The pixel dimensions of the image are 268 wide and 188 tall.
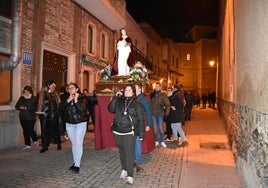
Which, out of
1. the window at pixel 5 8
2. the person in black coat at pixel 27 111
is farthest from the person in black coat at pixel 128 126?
the window at pixel 5 8

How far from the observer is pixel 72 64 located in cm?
1457

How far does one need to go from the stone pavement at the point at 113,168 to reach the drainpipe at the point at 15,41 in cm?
242

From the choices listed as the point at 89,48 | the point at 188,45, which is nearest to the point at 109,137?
the point at 89,48

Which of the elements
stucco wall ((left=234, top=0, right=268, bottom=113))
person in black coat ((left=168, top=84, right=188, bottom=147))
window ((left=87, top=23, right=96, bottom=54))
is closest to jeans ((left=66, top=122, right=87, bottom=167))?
stucco wall ((left=234, top=0, right=268, bottom=113))

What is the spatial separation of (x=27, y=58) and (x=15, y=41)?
3.25 feet

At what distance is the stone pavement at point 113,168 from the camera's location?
6340 mm

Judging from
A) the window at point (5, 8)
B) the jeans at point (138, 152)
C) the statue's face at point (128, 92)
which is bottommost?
the jeans at point (138, 152)

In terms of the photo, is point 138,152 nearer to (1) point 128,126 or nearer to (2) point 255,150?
(1) point 128,126

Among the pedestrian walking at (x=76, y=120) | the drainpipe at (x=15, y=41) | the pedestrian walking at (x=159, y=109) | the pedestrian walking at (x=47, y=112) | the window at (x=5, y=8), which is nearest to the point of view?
the pedestrian walking at (x=76, y=120)

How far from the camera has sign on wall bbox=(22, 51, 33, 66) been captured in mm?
10555

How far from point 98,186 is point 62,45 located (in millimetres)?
8339

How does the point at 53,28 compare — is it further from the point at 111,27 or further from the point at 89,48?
the point at 111,27

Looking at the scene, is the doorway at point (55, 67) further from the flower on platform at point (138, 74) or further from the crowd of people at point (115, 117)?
the flower on platform at point (138, 74)

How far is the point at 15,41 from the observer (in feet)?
32.3
